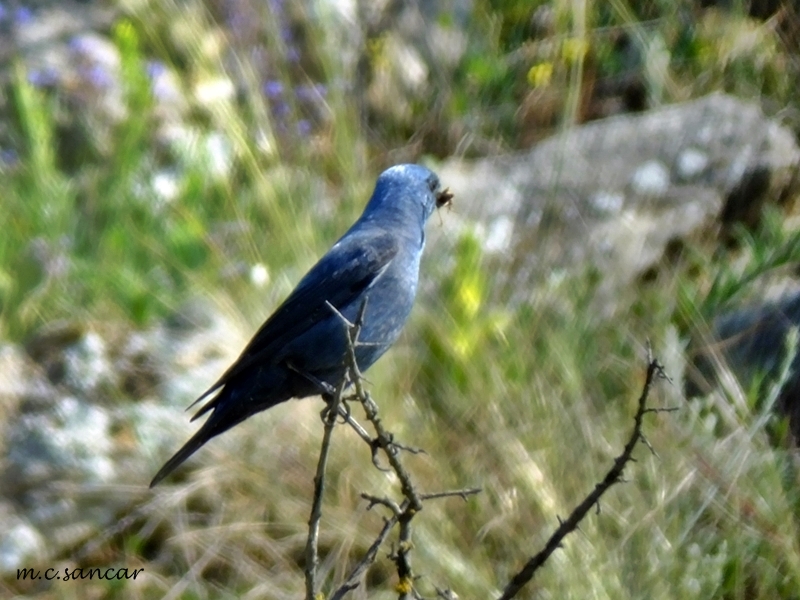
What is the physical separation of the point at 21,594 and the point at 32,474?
1.32 ft

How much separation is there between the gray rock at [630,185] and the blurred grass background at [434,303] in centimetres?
24

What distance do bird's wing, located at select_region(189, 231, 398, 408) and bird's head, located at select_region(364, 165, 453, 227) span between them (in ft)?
0.50

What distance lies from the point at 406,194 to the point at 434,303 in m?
1.25

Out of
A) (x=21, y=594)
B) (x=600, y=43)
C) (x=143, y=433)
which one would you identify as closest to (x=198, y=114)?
(x=600, y=43)

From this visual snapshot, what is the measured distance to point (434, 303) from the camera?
4625 millimetres

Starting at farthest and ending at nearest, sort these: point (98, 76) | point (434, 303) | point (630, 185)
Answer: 1. point (98, 76)
2. point (630, 185)
3. point (434, 303)

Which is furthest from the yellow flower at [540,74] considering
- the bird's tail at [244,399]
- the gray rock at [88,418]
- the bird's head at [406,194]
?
the bird's tail at [244,399]

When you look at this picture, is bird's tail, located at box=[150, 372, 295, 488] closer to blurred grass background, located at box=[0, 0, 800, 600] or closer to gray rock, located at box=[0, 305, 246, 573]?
blurred grass background, located at box=[0, 0, 800, 600]

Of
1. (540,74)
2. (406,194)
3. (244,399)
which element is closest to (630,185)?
(540,74)

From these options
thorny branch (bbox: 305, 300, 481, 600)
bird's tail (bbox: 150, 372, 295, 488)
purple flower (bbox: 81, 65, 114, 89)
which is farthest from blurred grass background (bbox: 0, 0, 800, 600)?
thorny branch (bbox: 305, 300, 481, 600)

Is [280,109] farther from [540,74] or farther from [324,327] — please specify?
[324,327]

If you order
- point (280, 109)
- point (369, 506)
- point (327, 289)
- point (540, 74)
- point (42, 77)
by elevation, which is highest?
point (42, 77)

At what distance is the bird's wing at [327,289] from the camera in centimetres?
312

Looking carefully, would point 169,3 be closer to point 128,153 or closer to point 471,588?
point 128,153
